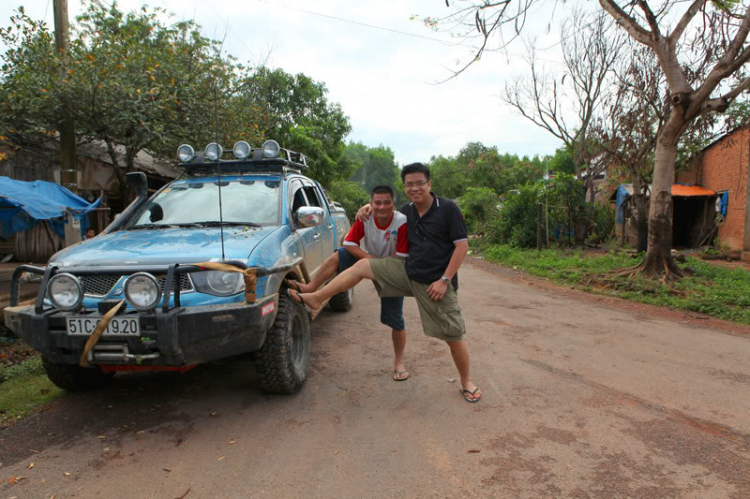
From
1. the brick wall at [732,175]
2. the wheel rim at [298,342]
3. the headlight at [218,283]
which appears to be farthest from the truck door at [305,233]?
the brick wall at [732,175]

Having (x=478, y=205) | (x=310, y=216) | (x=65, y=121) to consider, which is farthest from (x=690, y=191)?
(x=65, y=121)

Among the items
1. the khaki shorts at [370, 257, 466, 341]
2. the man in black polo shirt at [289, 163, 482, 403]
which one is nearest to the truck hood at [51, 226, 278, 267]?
the man in black polo shirt at [289, 163, 482, 403]

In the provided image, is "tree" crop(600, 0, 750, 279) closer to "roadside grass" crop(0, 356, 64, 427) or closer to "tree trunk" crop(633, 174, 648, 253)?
"tree trunk" crop(633, 174, 648, 253)

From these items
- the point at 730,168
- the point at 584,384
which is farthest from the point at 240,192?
the point at 730,168

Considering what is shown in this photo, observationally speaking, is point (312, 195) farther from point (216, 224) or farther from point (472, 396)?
point (472, 396)

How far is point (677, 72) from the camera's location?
8.34 metres

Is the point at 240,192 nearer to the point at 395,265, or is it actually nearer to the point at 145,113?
the point at 395,265

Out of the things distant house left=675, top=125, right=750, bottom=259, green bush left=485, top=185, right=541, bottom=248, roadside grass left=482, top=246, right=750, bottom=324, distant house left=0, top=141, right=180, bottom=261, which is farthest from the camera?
green bush left=485, top=185, right=541, bottom=248

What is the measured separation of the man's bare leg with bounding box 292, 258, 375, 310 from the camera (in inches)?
144

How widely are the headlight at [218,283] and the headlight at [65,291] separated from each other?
71 centimetres

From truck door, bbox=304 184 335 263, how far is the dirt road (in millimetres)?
1218

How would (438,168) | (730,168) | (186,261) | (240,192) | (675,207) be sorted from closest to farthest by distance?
(186,261)
(240,192)
(730,168)
(675,207)
(438,168)

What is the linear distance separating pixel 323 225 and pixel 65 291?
3.06m

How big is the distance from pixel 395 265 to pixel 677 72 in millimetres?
7818
